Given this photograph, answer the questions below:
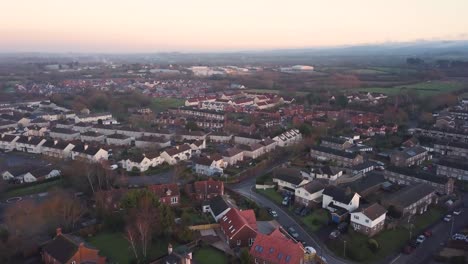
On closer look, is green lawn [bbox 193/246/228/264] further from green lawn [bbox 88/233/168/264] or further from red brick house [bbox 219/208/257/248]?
green lawn [bbox 88/233/168/264]

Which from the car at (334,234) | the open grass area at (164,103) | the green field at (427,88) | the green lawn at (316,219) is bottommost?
the open grass area at (164,103)

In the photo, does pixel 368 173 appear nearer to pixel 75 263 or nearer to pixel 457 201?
pixel 457 201

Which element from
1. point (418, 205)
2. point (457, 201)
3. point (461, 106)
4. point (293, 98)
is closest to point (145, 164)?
point (418, 205)

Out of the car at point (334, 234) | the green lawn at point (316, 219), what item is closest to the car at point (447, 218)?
the green lawn at point (316, 219)

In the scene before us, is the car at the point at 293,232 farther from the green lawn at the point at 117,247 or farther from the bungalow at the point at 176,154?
the bungalow at the point at 176,154

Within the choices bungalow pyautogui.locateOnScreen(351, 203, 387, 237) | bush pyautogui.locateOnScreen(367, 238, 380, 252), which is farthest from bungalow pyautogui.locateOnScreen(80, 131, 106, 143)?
bush pyautogui.locateOnScreen(367, 238, 380, 252)

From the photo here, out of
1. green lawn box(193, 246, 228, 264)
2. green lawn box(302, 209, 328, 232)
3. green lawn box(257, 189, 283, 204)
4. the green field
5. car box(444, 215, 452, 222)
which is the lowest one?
car box(444, 215, 452, 222)

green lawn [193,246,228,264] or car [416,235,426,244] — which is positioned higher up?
green lawn [193,246,228,264]
